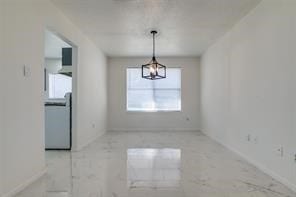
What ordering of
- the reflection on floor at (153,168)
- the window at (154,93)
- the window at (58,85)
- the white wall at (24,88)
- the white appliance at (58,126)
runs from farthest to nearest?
the window at (58,85) < the window at (154,93) < the white appliance at (58,126) < the reflection on floor at (153,168) < the white wall at (24,88)

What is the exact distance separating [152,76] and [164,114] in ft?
11.8

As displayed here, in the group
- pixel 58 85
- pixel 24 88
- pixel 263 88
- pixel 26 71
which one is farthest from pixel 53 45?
pixel 263 88

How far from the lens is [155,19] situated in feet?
16.8

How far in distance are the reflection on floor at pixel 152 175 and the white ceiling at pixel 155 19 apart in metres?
2.39

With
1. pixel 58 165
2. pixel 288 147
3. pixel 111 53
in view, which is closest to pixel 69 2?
pixel 58 165

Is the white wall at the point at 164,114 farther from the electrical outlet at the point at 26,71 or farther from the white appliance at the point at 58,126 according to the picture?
the electrical outlet at the point at 26,71

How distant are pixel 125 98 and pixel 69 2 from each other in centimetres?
552

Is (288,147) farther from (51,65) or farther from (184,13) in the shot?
(51,65)

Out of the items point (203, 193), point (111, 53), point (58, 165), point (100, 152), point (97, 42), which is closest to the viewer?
point (203, 193)

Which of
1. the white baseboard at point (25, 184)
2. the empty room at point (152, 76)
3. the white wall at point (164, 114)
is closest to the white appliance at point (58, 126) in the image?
the empty room at point (152, 76)

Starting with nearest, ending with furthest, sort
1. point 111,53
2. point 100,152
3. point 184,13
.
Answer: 1. point 184,13
2. point 100,152
3. point 111,53

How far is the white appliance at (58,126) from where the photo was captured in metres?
5.68

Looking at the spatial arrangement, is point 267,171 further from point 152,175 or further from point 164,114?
point 164,114

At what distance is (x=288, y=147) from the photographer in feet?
10.9
